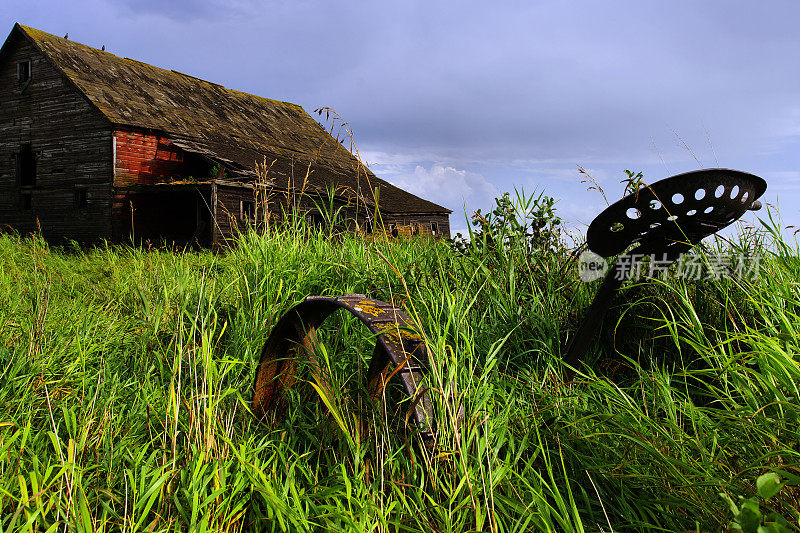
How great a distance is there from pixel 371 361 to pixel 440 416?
2.51 ft

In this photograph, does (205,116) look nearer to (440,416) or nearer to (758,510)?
(440,416)

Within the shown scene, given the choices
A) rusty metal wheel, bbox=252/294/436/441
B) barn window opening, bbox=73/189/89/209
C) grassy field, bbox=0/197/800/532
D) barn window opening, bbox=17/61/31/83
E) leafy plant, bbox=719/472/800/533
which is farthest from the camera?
barn window opening, bbox=17/61/31/83

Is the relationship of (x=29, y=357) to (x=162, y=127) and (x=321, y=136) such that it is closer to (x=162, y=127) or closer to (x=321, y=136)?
(x=162, y=127)

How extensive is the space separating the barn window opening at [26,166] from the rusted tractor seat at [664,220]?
2276 centimetres

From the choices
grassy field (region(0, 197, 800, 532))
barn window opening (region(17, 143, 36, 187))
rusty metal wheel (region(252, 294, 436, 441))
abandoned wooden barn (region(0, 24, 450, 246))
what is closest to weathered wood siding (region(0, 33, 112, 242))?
abandoned wooden barn (region(0, 24, 450, 246))

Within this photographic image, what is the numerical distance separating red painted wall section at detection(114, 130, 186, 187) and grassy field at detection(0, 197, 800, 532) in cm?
1513

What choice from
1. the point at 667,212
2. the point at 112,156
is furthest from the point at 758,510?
the point at 112,156

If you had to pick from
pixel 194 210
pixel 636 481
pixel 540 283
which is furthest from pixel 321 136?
pixel 636 481

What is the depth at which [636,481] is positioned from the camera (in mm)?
2037

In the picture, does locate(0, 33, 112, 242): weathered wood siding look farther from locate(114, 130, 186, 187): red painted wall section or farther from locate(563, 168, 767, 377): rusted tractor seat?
locate(563, 168, 767, 377): rusted tractor seat

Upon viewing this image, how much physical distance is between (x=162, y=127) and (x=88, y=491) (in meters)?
19.0

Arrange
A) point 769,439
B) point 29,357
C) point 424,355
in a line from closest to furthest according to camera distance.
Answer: point 769,439 < point 424,355 < point 29,357

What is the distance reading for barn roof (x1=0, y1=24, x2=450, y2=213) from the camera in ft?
61.4

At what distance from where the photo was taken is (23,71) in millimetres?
19781
